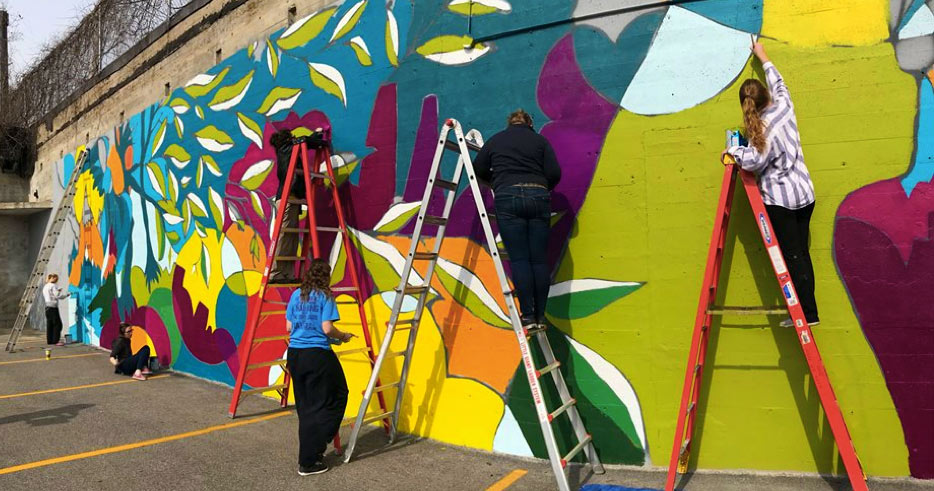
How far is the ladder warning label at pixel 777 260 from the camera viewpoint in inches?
139

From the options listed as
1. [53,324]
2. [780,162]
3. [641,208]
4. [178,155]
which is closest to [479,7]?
[641,208]

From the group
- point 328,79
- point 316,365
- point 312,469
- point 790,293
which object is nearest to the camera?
point 790,293

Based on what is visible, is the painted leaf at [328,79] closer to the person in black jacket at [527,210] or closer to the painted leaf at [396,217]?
the painted leaf at [396,217]

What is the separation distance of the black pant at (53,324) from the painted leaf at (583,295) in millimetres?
10854

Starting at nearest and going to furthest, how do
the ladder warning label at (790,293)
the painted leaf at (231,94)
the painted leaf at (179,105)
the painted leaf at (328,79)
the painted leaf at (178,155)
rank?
1. the ladder warning label at (790,293)
2. the painted leaf at (328,79)
3. the painted leaf at (231,94)
4. the painted leaf at (178,155)
5. the painted leaf at (179,105)

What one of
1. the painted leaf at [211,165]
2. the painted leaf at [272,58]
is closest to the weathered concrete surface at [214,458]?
the painted leaf at [211,165]

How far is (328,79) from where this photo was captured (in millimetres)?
6195

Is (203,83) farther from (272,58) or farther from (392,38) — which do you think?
(392,38)

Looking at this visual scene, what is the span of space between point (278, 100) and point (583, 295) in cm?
430

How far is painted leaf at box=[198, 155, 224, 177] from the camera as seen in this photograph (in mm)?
7660

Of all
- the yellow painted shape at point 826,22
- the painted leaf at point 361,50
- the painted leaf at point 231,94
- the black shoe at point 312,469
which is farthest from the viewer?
the painted leaf at point 231,94

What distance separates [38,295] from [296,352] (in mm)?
13267

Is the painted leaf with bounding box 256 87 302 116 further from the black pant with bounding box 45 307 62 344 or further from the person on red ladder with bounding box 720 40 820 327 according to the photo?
the black pant with bounding box 45 307 62 344

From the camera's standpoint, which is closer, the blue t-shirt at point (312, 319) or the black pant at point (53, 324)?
the blue t-shirt at point (312, 319)
